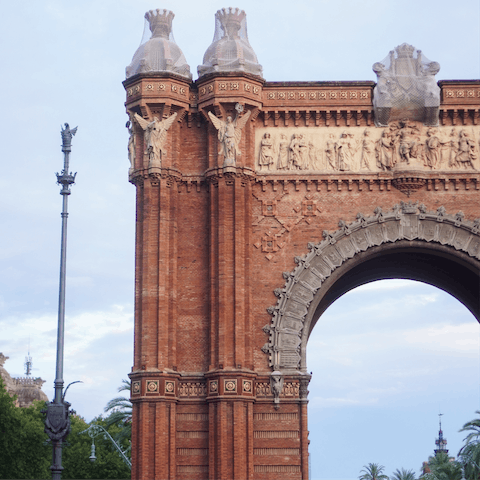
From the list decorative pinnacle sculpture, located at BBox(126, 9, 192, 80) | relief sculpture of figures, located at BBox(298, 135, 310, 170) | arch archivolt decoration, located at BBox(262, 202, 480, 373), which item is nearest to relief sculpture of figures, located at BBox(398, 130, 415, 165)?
arch archivolt decoration, located at BBox(262, 202, 480, 373)

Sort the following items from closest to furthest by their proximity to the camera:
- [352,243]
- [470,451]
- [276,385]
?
[276,385] → [352,243] → [470,451]

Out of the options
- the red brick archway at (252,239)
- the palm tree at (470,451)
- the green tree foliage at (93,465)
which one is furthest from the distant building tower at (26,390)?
the red brick archway at (252,239)

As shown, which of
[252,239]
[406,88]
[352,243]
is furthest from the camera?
[406,88]

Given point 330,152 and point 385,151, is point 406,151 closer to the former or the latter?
point 385,151

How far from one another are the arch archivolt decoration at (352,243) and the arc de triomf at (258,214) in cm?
4

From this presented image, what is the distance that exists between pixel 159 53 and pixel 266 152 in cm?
381

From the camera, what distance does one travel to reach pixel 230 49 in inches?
1062

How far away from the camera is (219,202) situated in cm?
2603

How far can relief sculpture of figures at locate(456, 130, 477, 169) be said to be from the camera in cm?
2672

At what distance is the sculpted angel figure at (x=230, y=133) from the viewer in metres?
26.1

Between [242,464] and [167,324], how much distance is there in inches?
152

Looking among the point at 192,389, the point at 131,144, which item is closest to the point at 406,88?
the point at 131,144

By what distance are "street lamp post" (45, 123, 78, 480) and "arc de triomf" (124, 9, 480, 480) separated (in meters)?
5.45

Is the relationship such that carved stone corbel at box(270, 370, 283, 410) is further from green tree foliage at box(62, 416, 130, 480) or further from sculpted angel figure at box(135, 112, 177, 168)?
green tree foliage at box(62, 416, 130, 480)
